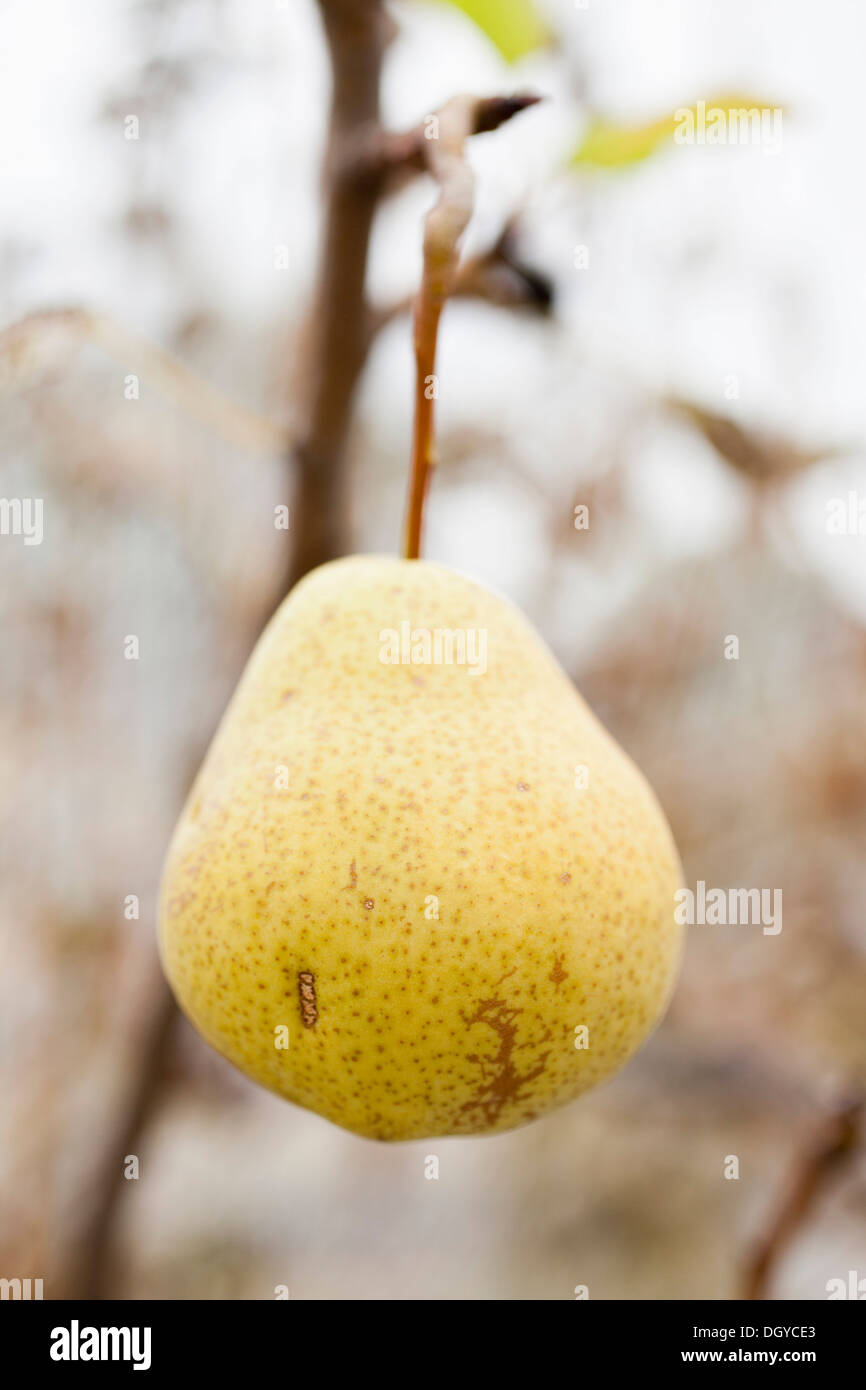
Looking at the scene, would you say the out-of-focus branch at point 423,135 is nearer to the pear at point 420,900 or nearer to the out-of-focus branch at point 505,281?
the out-of-focus branch at point 505,281

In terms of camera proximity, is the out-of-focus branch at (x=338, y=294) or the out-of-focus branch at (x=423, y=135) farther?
the out-of-focus branch at (x=338, y=294)

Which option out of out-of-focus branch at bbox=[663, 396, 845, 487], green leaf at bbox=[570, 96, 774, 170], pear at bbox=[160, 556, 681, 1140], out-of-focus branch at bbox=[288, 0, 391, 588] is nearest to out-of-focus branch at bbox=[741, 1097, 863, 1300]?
pear at bbox=[160, 556, 681, 1140]

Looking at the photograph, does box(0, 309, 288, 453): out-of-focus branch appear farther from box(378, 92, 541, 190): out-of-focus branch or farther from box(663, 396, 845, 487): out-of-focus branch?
box(663, 396, 845, 487): out-of-focus branch

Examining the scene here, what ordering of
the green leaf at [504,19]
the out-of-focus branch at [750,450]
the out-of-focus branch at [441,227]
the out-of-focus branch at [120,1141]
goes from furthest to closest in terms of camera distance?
the out-of-focus branch at [120,1141]
the out-of-focus branch at [750,450]
the green leaf at [504,19]
the out-of-focus branch at [441,227]

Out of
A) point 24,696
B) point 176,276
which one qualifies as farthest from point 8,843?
point 176,276

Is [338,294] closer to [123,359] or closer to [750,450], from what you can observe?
[123,359]

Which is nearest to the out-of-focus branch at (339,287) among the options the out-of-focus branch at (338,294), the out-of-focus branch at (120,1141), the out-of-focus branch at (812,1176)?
the out-of-focus branch at (338,294)
